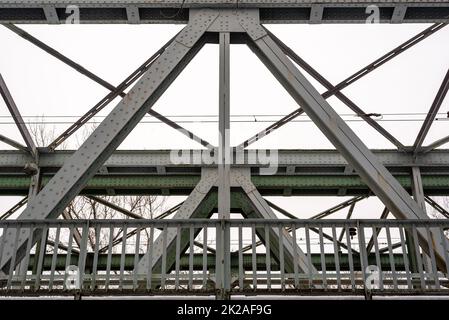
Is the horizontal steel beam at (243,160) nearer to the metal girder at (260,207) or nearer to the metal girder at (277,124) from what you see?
the metal girder at (260,207)

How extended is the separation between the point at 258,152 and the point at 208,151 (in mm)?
1498

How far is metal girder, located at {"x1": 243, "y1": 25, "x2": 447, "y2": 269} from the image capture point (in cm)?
655

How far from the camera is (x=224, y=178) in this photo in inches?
261

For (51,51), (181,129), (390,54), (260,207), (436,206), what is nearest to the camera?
(51,51)

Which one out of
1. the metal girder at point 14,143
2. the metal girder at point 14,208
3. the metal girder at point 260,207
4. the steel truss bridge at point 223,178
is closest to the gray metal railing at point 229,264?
the steel truss bridge at point 223,178

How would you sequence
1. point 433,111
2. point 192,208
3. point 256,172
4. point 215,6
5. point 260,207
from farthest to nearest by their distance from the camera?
point 256,172 → point 192,208 → point 260,207 → point 433,111 → point 215,6

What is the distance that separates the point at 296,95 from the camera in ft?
24.2

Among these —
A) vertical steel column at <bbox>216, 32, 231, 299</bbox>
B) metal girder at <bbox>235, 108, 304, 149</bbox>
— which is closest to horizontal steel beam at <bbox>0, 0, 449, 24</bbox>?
vertical steel column at <bbox>216, 32, 231, 299</bbox>

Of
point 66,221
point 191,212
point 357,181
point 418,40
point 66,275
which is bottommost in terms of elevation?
point 66,275

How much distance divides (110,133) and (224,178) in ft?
6.62

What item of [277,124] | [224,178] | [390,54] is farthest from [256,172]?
[224,178]

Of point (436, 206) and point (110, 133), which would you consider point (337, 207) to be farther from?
point (110, 133)
